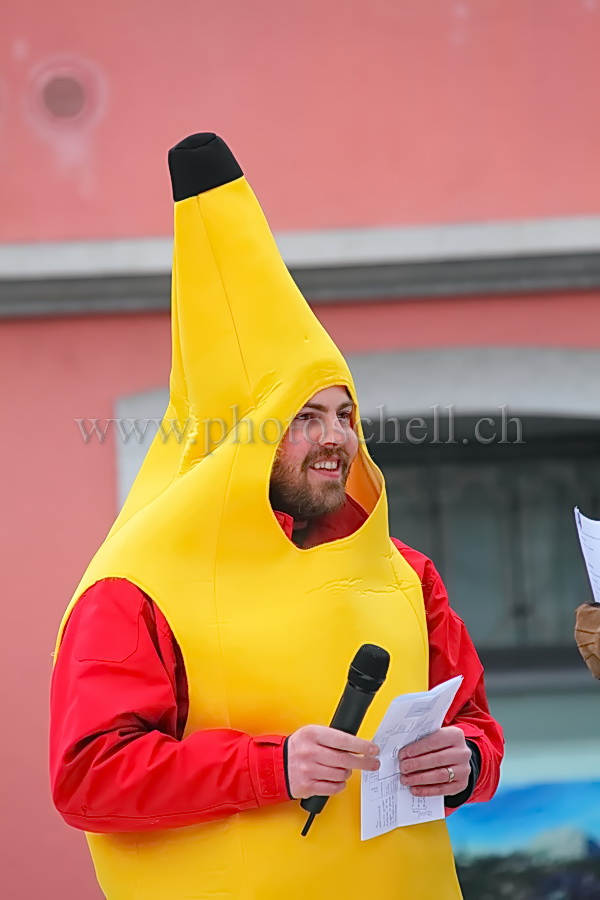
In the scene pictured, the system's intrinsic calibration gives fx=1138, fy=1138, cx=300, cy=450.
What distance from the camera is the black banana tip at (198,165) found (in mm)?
1949

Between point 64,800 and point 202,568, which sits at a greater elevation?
point 202,568

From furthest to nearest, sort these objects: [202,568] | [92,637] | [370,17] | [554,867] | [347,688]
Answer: [370,17] < [554,867] < [202,568] < [92,637] < [347,688]

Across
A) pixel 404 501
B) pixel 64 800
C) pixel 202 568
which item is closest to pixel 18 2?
pixel 404 501

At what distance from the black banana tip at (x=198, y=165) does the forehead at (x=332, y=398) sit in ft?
1.32

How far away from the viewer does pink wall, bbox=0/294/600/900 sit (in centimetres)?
366

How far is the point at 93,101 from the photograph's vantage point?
389cm

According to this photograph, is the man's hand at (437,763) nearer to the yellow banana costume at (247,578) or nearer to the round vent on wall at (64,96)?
the yellow banana costume at (247,578)

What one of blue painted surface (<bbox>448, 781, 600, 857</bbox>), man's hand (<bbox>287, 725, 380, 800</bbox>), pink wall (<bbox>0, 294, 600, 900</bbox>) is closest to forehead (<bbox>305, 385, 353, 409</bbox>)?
man's hand (<bbox>287, 725, 380, 800</bbox>)

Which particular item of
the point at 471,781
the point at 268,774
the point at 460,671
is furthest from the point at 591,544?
the point at 268,774

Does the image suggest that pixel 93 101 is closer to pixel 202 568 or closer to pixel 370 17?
pixel 370 17

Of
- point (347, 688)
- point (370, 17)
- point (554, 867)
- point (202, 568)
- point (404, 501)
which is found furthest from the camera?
point (404, 501)

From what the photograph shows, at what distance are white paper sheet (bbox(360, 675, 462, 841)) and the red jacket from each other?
0.15 metres

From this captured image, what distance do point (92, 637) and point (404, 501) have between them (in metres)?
2.86

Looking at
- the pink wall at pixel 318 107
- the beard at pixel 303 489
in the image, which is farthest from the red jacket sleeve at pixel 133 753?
the pink wall at pixel 318 107
